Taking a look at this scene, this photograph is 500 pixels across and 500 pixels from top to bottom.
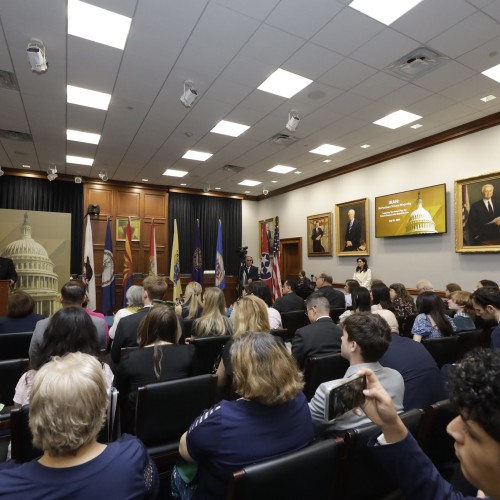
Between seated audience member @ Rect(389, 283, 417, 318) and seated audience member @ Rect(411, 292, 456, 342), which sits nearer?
seated audience member @ Rect(411, 292, 456, 342)

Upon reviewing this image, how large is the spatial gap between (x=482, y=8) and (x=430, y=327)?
3079 mm

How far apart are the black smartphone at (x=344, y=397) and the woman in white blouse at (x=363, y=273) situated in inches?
270

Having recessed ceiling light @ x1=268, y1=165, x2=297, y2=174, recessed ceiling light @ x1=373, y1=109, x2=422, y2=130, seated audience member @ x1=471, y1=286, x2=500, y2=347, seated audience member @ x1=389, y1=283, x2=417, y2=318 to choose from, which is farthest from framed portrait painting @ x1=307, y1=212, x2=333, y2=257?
seated audience member @ x1=471, y1=286, x2=500, y2=347

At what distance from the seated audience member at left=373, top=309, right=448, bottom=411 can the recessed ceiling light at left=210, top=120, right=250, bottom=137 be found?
16.0 feet

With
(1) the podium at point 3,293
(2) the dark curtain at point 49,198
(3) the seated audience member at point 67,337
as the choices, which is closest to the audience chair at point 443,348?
(3) the seated audience member at point 67,337

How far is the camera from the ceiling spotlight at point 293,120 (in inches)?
199

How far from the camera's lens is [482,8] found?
3.11 metres

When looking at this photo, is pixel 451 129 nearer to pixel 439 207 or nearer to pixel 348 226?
pixel 439 207

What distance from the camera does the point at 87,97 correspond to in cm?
485

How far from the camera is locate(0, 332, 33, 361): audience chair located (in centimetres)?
279

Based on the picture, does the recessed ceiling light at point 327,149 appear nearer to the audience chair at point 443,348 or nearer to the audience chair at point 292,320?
the audience chair at point 292,320

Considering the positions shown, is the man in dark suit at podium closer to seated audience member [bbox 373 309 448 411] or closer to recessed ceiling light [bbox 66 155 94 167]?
recessed ceiling light [bbox 66 155 94 167]

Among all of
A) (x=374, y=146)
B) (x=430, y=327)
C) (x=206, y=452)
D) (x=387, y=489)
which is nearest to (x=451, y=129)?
(x=374, y=146)

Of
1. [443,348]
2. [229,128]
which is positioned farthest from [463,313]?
[229,128]
